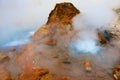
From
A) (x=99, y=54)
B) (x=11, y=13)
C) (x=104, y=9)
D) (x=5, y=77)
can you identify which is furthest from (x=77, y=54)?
(x=11, y=13)

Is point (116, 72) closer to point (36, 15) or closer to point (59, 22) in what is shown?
point (59, 22)

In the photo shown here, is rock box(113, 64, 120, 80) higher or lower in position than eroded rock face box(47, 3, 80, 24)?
lower

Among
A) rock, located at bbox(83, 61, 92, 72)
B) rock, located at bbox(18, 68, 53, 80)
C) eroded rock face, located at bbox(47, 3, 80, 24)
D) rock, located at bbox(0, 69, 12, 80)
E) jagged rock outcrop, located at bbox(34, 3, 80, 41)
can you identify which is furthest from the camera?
eroded rock face, located at bbox(47, 3, 80, 24)

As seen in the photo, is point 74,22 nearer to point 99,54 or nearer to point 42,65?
point 99,54

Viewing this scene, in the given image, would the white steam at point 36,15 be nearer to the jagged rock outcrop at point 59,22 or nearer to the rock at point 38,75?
the jagged rock outcrop at point 59,22

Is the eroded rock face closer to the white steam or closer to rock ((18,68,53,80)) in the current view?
the white steam

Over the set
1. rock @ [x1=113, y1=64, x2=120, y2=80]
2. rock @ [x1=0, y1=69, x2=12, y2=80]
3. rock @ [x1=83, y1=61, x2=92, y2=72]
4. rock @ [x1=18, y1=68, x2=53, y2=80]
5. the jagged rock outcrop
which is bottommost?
rock @ [x1=113, y1=64, x2=120, y2=80]

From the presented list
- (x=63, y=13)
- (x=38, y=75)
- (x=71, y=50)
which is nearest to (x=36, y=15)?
(x=63, y=13)

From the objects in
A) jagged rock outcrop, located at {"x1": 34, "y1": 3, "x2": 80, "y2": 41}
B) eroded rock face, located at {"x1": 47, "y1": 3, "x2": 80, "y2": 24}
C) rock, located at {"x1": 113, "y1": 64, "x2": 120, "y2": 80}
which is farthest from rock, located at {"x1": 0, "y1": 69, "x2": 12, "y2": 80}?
eroded rock face, located at {"x1": 47, "y1": 3, "x2": 80, "y2": 24}
